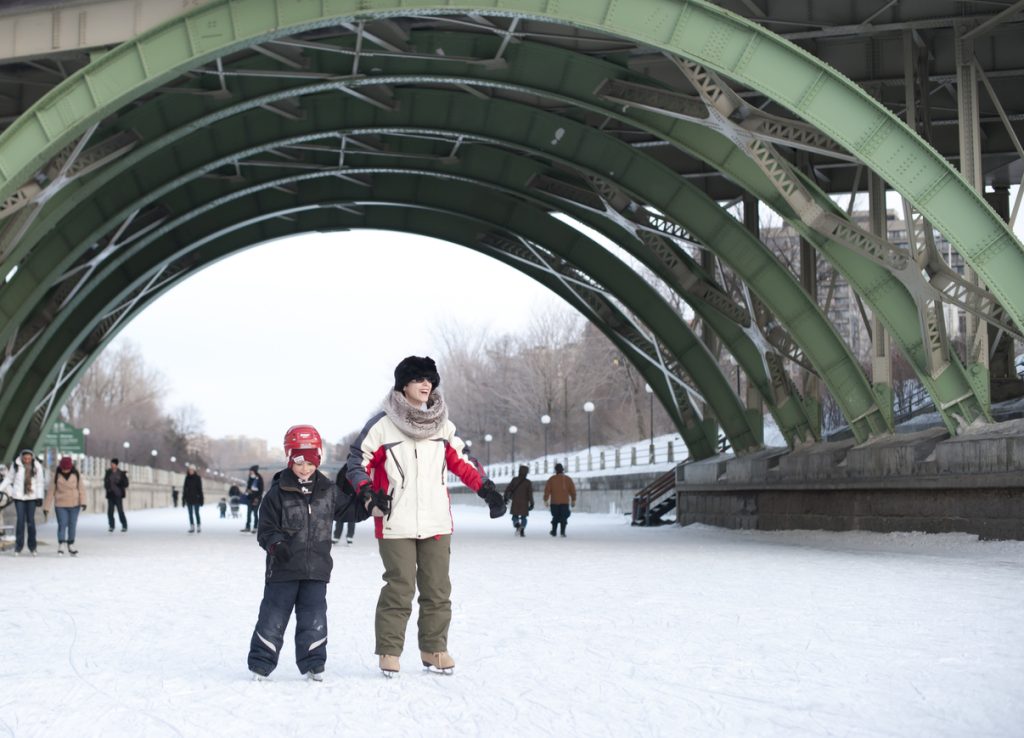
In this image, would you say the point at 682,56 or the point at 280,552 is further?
the point at 682,56

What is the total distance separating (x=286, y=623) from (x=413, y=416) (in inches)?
53.3

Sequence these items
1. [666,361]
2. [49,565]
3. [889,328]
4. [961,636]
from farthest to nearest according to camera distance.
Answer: [666,361], [889,328], [49,565], [961,636]

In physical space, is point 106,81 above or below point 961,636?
above

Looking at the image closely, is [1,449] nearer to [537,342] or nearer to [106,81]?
[106,81]


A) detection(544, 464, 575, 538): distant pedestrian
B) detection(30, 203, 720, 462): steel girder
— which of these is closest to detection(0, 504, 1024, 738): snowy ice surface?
detection(544, 464, 575, 538): distant pedestrian

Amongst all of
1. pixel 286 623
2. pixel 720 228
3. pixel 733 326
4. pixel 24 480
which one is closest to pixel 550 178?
pixel 733 326

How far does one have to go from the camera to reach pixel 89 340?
38344 mm

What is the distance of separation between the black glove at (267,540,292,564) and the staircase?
1115 inches

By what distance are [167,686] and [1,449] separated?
98.2 feet

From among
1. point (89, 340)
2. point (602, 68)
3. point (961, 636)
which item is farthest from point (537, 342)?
point (961, 636)

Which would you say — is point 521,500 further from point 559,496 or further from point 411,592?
point 411,592

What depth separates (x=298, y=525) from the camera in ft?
23.9

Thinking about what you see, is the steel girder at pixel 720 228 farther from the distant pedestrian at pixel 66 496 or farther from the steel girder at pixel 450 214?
the distant pedestrian at pixel 66 496

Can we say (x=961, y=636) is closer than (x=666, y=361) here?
Yes
